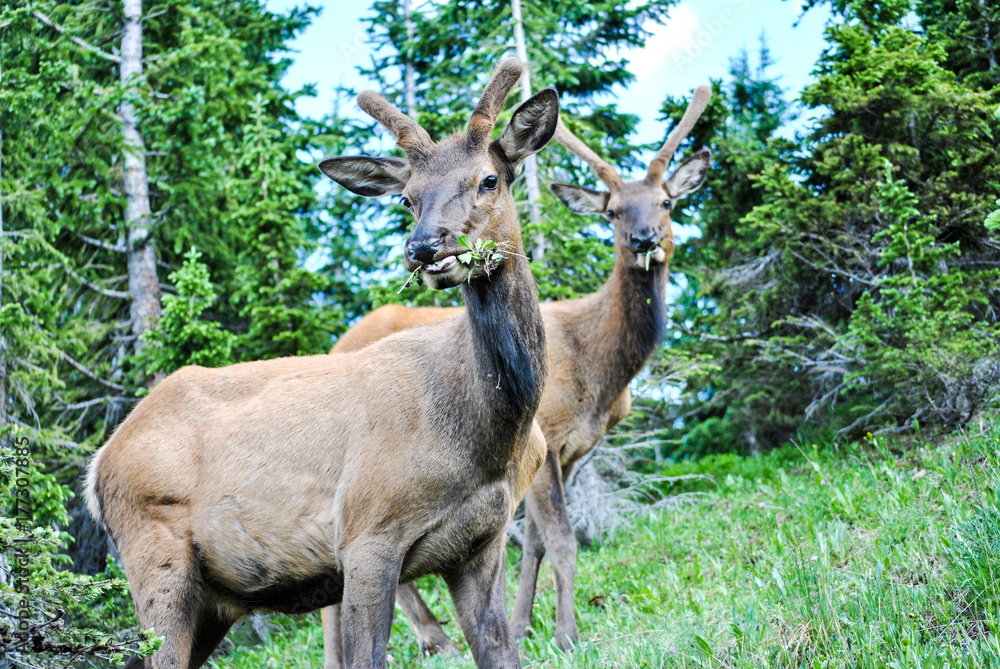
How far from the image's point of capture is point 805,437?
11.4 meters

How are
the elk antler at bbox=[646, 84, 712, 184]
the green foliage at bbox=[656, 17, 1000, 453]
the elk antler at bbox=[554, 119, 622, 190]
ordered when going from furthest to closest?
the elk antler at bbox=[554, 119, 622, 190] → the elk antler at bbox=[646, 84, 712, 184] → the green foliage at bbox=[656, 17, 1000, 453]

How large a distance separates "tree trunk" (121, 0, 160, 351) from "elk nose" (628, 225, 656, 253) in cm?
721

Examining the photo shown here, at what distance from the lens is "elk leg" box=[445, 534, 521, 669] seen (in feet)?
14.4

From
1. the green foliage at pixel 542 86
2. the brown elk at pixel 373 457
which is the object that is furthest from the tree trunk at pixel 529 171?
the brown elk at pixel 373 457

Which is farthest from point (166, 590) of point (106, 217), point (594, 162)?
point (106, 217)

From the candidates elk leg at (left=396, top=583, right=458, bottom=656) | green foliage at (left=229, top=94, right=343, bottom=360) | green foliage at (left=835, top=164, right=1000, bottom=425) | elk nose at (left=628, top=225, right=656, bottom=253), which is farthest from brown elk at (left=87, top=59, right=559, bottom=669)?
green foliage at (left=229, top=94, right=343, bottom=360)

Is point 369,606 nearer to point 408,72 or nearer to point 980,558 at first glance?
point 980,558

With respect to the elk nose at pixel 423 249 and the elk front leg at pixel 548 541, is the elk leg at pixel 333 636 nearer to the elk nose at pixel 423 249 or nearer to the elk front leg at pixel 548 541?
the elk front leg at pixel 548 541

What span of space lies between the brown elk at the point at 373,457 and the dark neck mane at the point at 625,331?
283 centimetres

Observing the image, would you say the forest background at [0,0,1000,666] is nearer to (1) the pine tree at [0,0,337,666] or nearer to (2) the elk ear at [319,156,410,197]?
(1) the pine tree at [0,0,337,666]

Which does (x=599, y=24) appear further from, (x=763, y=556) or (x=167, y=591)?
(x=167, y=591)

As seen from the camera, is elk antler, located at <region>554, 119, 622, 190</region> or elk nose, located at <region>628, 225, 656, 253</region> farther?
elk antler, located at <region>554, 119, 622, 190</region>

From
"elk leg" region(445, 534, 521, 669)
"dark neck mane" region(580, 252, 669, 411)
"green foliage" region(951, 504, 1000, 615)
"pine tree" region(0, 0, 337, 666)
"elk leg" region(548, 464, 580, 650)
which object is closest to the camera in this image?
"green foliage" region(951, 504, 1000, 615)

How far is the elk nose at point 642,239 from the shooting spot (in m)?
7.74
